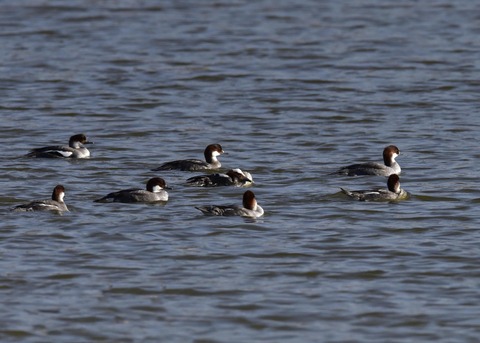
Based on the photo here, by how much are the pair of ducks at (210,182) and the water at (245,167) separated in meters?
0.18

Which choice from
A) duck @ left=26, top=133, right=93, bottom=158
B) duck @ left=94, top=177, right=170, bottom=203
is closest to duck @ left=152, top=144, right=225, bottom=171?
duck @ left=26, top=133, right=93, bottom=158

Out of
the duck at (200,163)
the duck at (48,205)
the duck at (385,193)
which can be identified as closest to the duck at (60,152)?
the duck at (200,163)

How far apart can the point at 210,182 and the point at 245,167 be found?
6.51ft

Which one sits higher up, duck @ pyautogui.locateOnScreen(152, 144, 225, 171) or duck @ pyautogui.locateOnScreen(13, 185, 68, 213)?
duck @ pyautogui.locateOnScreen(13, 185, 68, 213)

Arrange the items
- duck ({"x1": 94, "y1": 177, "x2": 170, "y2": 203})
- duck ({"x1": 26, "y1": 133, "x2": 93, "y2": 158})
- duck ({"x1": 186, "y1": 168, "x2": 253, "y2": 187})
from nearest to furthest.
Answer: duck ({"x1": 94, "y1": 177, "x2": 170, "y2": 203}) → duck ({"x1": 186, "y1": 168, "x2": 253, "y2": 187}) → duck ({"x1": 26, "y1": 133, "x2": 93, "y2": 158})

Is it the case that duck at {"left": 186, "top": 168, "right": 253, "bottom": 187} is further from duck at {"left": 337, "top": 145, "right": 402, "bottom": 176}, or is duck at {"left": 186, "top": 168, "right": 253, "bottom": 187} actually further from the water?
duck at {"left": 337, "top": 145, "right": 402, "bottom": 176}

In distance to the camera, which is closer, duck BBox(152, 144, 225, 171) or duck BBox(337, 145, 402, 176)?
duck BBox(337, 145, 402, 176)

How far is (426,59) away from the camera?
3341 cm

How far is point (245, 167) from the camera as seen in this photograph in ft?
72.0

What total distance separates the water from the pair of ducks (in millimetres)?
180

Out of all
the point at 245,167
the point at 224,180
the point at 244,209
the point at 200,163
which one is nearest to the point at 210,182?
the point at 224,180

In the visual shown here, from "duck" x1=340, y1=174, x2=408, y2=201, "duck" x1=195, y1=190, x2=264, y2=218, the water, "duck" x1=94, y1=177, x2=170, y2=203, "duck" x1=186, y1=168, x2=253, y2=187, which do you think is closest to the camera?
the water

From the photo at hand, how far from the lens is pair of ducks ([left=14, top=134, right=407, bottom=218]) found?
→ 58.8 feet

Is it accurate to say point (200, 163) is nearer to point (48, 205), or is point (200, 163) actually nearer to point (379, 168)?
point (379, 168)
